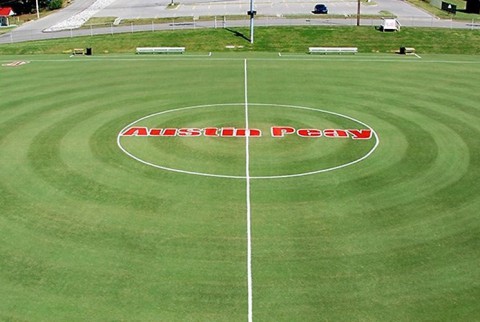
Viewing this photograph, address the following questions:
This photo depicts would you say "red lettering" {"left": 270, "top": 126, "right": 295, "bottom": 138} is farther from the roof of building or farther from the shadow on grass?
the roof of building

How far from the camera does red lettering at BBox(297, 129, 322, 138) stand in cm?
4125

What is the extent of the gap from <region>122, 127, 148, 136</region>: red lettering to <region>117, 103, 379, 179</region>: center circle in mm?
45

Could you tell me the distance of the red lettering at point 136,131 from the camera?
41.5 m

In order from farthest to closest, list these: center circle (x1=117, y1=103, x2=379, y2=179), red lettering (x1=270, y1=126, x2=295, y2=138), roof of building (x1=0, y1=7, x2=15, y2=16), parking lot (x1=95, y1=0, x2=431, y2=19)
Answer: roof of building (x1=0, y1=7, x2=15, y2=16)
parking lot (x1=95, y1=0, x2=431, y2=19)
red lettering (x1=270, y1=126, x2=295, y2=138)
center circle (x1=117, y1=103, x2=379, y2=179)

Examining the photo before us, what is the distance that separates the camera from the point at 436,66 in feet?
225

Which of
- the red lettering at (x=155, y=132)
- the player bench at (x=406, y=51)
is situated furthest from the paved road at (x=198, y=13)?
the red lettering at (x=155, y=132)

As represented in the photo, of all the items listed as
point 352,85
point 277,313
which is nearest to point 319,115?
point 352,85

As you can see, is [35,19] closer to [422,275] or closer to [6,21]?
[6,21]

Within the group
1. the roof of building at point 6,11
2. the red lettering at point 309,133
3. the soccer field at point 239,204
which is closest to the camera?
the soccer field at point 239,204

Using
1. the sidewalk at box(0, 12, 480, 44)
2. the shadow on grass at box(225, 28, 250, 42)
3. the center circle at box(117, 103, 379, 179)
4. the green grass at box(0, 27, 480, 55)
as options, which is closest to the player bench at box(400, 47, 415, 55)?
the green grass at box(0, 27, 480, 55)

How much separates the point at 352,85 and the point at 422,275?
3666cm

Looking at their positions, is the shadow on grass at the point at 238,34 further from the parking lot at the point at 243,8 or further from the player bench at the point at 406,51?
the parking lot at the point at 243,8

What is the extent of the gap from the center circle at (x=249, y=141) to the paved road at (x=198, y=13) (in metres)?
57.5

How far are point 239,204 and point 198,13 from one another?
328ft
